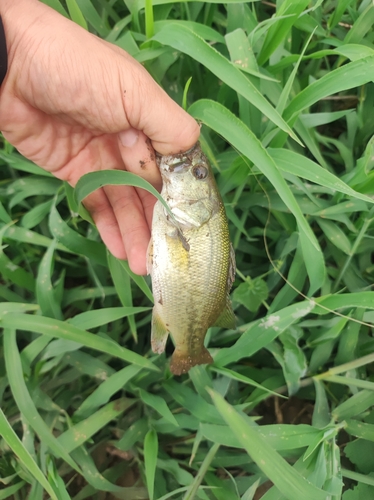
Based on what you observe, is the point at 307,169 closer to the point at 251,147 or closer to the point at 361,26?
the point at 251,147

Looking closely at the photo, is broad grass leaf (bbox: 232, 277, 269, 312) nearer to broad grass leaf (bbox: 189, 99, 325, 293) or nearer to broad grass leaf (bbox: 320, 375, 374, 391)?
broad grass leaf (bbox: 189, 99, 325, 293)

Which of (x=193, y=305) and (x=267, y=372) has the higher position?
(x=193, y=305)

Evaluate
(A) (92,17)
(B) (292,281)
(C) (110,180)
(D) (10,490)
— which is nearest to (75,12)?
(A) (92,17)

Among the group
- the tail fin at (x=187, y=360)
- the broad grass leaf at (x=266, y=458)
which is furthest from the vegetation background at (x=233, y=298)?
the broad grass leaf at (x=266, y=458)

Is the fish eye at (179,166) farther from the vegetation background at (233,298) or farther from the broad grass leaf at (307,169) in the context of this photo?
the broad grass leaf at (307,169)

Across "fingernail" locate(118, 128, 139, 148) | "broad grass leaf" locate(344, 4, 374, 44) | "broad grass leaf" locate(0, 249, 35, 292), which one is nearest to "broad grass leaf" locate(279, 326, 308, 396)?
"fingernail" locate(118, 128, 139, 148)

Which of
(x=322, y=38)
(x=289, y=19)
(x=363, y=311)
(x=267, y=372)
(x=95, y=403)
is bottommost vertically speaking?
(x=267, y=372)

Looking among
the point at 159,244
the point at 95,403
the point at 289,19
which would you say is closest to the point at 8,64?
the point at 159,244

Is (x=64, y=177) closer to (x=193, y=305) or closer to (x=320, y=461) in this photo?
(x=193, y=305)
